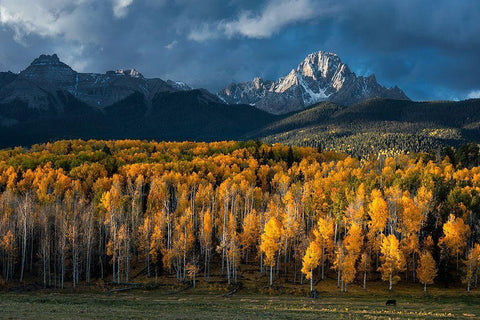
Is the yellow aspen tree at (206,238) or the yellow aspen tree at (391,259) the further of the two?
the yellow aspen tree at (206,238)

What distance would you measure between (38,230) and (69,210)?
27.3 ft

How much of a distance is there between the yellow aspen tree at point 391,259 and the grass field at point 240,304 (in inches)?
95.5

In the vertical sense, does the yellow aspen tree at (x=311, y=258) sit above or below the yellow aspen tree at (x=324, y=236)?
below

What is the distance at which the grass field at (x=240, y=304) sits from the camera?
36.5 meters

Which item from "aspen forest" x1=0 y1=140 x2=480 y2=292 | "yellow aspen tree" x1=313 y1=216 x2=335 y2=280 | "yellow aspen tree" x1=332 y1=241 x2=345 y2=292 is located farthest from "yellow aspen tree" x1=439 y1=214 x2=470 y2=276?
"yellow aspen tree" x1=313 y1=216 x2=335 y2=280

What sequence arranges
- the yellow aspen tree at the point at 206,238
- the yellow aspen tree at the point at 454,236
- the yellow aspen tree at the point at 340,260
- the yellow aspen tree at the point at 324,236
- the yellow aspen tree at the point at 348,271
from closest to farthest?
the yellow aspen tree at the point at 348,271, the yellow aspen tree at the point at 340,260, the yellow aspen tree at the point at 454,236, the yellow aspen tree at the point at 324,236, the yellow aspen tree at the point at 206,238

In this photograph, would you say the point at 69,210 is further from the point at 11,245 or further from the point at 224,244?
the point at 224,244

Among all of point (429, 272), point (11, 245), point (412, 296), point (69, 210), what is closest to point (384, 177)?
point (429, 272)

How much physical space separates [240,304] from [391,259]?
3197 centimetres

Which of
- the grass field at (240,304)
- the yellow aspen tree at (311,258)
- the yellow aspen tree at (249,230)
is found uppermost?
the yellow aspen tree at (249,230)

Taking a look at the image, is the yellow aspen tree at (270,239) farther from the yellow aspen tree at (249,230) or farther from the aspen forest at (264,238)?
the yellow aspen tree at (249,230)

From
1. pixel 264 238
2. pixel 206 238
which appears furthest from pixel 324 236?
pixel 206 238

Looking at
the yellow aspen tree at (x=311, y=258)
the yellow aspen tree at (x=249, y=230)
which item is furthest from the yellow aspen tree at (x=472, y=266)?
the yellow aspen tree at (x=249, y=230)

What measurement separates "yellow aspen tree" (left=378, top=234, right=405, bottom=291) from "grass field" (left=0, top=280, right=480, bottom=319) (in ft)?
7.96
